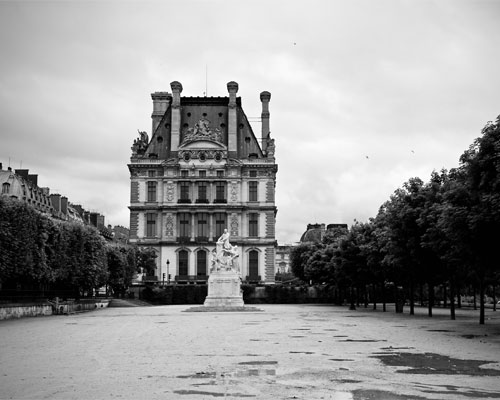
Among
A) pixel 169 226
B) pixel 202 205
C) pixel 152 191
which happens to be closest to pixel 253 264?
pixel 202 205

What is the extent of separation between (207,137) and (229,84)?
1085cm

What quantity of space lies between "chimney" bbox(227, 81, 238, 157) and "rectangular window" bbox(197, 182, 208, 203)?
688cm

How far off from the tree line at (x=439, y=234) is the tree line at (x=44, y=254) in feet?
79.6

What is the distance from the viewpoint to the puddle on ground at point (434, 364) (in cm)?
1616

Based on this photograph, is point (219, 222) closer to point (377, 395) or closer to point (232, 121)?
point (232, 121)

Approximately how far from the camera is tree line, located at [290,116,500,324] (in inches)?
1072

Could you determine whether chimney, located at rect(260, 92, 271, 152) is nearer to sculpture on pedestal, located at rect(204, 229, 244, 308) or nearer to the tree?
the tree

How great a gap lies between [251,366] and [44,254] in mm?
37384

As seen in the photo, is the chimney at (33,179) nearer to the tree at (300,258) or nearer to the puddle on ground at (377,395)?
the tree at (300,258)

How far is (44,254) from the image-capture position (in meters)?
51.2

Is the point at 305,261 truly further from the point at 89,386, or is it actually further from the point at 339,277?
the point at 89,386

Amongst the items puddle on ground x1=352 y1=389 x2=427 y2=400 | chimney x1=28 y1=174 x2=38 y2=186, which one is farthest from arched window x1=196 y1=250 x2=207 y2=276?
puddle on ground x1=352 y1=389 x2=427 y2=400

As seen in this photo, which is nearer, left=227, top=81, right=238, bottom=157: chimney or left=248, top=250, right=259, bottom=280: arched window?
left=248, top=250, right=259, bottom=280: arched window

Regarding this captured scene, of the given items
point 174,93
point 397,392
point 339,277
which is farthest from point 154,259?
point 397,392
